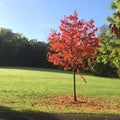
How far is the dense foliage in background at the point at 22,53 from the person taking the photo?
9975 centimetres

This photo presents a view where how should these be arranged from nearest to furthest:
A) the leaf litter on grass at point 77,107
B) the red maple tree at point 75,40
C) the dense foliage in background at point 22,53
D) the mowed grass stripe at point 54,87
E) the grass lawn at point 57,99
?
the leaf litter on grass at point 77,107
the grass lawn at point 57,99
the red maple tree at point 75,40
the mowed grass stripe at point 54,87
the dense foliage in background at point 22,53

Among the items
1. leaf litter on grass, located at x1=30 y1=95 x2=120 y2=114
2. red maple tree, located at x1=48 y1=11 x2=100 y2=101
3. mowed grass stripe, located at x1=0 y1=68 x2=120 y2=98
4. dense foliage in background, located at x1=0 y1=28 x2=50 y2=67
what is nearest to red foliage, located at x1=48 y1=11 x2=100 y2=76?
red maple tree, located at x1=48 y1=11 x2=100 y2=101

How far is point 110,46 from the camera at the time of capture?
791 inches

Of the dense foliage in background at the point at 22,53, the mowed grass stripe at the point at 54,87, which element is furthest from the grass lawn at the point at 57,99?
the dense foliage in background at the point at 22,53

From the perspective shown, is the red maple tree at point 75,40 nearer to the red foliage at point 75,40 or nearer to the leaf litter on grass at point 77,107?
the red foliage at point 75,40

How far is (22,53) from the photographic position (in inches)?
3952

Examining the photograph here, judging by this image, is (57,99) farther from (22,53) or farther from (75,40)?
(22,53)

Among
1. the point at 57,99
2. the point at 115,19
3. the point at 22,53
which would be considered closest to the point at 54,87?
the point at 57,99

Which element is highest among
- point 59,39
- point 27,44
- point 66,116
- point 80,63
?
point 27,44

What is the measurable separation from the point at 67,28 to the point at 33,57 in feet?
267

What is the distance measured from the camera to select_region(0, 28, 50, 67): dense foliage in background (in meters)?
99.8

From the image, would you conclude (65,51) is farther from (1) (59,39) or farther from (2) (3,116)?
(2) (3,116)

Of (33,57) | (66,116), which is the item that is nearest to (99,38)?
(66,116)

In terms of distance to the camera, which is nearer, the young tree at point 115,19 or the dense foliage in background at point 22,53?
the young tree at point 115,19
